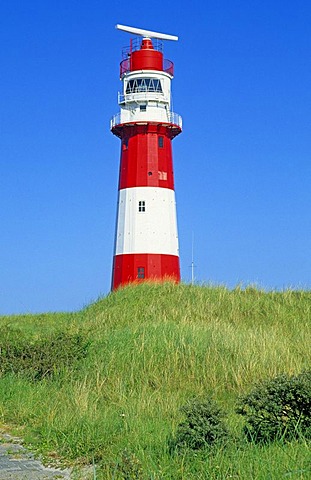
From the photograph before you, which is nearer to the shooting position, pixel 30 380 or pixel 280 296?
pixel 30 380

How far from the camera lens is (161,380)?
1108 cm

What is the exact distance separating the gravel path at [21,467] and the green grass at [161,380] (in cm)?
20

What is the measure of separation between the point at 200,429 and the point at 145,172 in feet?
69.4

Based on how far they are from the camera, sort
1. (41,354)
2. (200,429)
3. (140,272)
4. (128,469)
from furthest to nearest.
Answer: (140,272) < (41,354) < (200,429) < (128,469)

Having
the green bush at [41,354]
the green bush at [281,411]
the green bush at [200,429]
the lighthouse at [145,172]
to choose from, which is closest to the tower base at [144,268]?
the lighthouse at [145,172]

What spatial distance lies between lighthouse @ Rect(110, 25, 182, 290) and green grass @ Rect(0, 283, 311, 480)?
603cm

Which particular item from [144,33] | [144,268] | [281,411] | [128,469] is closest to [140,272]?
[144,268]

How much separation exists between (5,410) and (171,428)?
8.53ft

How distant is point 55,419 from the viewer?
7.69 metres

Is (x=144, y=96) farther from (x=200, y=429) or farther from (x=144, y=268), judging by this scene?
(x=200, y=429)

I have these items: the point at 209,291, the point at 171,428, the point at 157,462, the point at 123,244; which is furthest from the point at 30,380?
the point at 123,244

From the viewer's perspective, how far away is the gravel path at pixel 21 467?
6145 millimetres

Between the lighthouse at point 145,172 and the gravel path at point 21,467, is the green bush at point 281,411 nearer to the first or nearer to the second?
the gravel path at point 21,467

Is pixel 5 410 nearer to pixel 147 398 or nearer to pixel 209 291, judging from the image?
pixel 147 398
